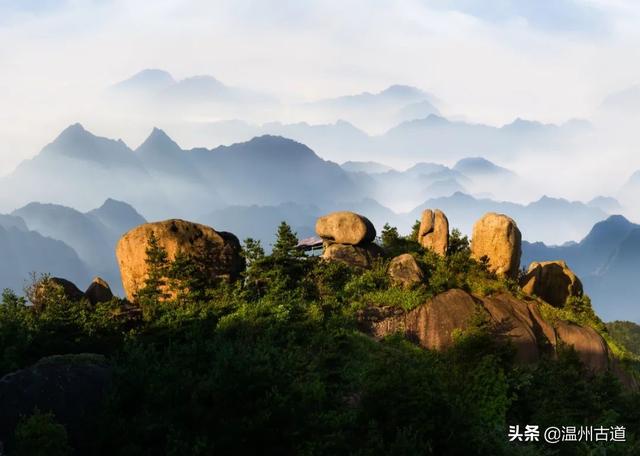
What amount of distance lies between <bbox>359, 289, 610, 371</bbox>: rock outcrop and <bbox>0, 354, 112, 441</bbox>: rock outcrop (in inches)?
532

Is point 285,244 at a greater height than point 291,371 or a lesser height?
greater

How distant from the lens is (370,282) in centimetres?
3155

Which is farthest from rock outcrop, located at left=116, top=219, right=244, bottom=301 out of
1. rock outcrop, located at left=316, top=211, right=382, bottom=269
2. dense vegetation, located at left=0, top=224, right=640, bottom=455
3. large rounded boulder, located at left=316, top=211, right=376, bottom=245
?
large rounded boulder, located at left=316, top=211, right=376, bottom=245

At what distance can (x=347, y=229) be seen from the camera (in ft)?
116

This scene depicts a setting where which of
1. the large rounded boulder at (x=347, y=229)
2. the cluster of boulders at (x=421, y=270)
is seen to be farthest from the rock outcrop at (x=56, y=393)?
the large rounded boulder at (x=347, y=229)

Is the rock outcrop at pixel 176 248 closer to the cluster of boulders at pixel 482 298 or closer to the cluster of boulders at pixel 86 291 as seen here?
the cluster of boulders at pixel 86 291

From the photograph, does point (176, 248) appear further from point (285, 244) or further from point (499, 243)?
point (499, 243)

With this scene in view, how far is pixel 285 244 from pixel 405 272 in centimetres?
615

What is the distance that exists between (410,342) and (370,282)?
154 inches

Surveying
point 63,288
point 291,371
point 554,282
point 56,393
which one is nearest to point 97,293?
point 63,288

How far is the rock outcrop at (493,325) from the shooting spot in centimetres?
2956

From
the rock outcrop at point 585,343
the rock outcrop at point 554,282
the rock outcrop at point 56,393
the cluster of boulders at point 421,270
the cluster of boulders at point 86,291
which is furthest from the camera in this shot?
the rock outcrop at point 554,282

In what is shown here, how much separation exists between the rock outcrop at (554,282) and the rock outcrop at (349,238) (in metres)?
9.79

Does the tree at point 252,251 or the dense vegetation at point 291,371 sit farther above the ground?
the tree at point 252,251
